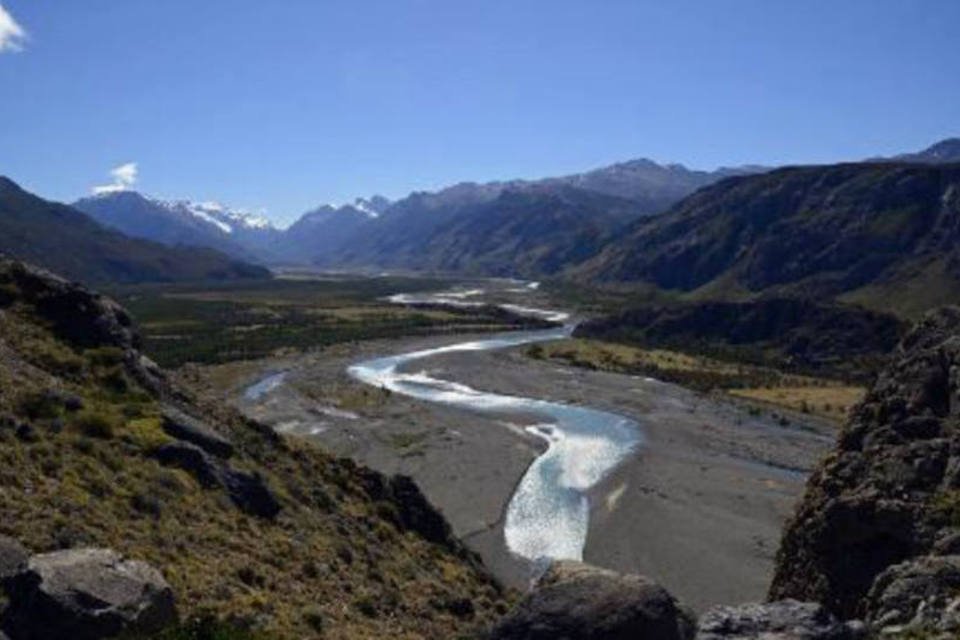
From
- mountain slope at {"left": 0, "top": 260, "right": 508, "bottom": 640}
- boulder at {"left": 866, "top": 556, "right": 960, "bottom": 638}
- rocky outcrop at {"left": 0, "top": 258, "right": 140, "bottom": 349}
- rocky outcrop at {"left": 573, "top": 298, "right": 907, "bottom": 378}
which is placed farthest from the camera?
rocky outcrop at {"left": 573, "top": 298, "right": 907, "bottom": 378}

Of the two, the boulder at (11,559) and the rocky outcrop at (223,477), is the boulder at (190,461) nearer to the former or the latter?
the rocky outcrop at (223,477)

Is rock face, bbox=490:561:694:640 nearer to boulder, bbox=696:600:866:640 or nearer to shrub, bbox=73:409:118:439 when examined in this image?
boulder, bbox=696:600:866:640

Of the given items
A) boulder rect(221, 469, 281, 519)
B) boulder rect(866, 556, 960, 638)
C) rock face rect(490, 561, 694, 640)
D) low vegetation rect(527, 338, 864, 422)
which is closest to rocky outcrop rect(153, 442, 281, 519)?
boulder rect(221, 469, 281, 519)

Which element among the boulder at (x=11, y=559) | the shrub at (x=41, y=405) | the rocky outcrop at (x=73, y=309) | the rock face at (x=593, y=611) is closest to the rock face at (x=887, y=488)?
the rock face at (x=593, y=611)

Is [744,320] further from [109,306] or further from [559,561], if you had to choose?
[559,561]

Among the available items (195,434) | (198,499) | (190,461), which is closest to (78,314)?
(195,434)

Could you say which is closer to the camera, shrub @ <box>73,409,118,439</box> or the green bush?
the green bush

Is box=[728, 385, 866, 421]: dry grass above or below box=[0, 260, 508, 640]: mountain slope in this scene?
below

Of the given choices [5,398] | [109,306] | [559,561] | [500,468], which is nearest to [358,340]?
[500,468]
